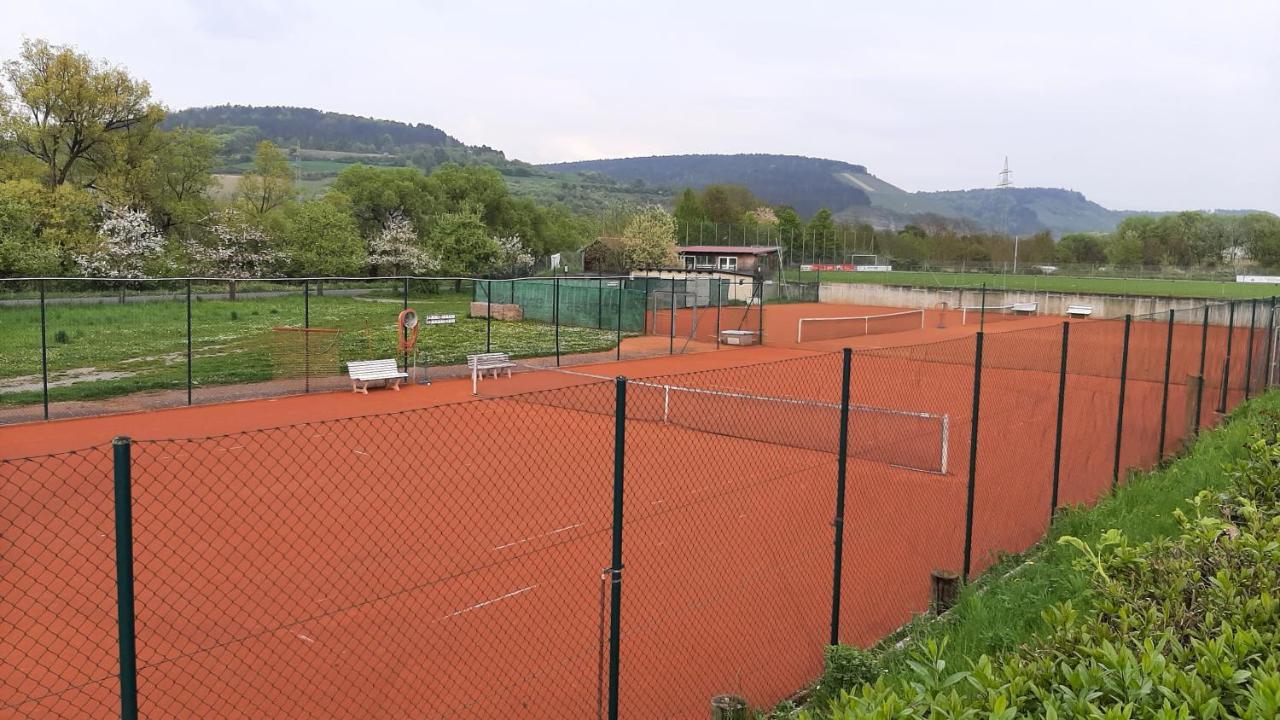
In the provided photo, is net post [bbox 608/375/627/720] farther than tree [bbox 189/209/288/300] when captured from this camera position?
No

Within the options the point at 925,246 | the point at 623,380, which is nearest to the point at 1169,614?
the point at 623,380

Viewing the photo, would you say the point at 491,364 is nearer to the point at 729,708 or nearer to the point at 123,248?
the point at 729,708

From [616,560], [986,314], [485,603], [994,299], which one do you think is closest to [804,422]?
[485,603]

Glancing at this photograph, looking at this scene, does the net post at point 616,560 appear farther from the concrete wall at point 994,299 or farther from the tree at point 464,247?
the tree at point 464,247

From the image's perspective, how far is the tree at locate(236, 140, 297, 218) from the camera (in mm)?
58000

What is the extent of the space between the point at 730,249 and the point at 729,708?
71.1 meters

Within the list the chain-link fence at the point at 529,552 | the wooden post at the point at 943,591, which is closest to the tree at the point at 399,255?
the chain-link fence at the point at 529,552

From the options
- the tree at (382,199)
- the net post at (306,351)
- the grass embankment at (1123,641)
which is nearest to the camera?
the grass embankment at (1123,641)

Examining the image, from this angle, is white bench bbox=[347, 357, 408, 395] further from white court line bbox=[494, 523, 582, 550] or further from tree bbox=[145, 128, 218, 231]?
tree bbox=[145, 128, 218, 231]

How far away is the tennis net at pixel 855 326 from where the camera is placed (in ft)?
117

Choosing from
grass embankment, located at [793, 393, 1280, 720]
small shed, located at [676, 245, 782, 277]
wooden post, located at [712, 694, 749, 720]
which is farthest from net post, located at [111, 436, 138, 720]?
small shed, located at [676, 245, 782, 277]

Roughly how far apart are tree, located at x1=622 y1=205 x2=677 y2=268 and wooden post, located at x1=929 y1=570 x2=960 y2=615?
60637 millimetres

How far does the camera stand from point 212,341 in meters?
27.5

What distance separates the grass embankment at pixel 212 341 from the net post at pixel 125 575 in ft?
60.9
